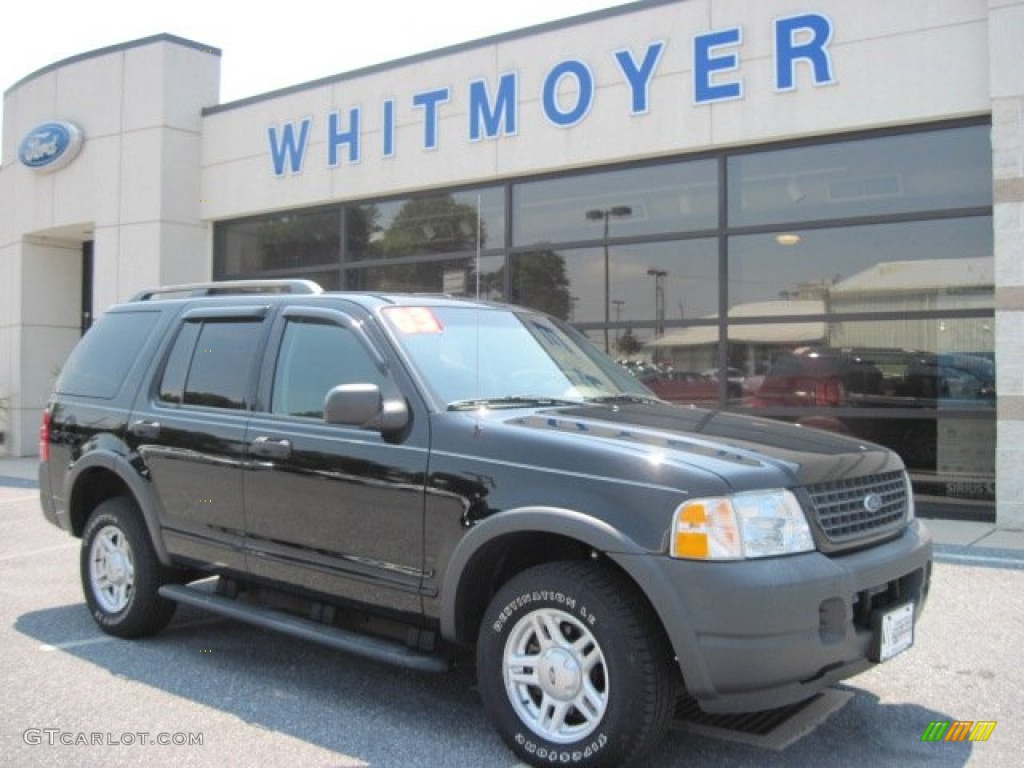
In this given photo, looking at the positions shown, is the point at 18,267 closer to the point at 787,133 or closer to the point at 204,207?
the point at 204,207

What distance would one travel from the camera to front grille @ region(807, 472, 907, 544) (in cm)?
341

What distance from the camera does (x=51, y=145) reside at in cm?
1611

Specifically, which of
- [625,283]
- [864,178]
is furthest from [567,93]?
[864,178]

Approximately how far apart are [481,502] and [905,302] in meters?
7.42

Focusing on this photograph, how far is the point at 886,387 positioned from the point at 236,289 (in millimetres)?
6866

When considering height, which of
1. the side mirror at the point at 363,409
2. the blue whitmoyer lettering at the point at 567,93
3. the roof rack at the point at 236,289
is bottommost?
the side mirror at the point at 363,409

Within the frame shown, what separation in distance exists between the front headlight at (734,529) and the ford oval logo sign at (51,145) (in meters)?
15.6

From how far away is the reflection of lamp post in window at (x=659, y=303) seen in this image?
10977 millimetres

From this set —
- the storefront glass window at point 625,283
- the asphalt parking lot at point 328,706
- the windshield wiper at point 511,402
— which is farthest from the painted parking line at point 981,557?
the windshield wiper at point 511,402

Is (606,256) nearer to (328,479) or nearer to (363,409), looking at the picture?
(328,479)

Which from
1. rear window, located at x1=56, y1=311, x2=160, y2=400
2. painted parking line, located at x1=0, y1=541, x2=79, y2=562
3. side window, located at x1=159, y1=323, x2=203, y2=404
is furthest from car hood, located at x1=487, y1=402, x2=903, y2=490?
painted parking line, located at x1=0, y1=541, x2=79, y2=562

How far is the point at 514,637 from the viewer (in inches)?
139

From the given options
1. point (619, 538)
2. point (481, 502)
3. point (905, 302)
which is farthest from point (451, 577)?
point (905, 302)

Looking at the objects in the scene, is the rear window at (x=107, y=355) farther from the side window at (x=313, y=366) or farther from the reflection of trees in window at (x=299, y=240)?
the reflection of trees in window at (x=299, y=240)
